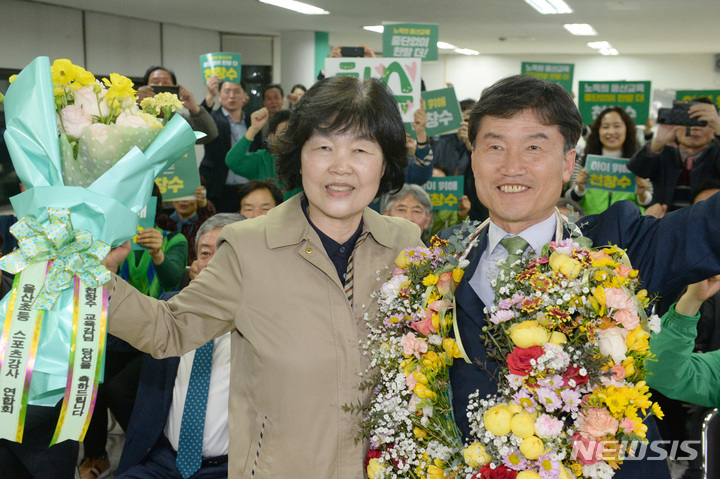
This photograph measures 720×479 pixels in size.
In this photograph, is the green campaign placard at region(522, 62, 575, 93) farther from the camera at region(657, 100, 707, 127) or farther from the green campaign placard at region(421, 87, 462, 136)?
the camera at region(657, 100, 707, 127)

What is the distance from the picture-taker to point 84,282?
4.46 ft

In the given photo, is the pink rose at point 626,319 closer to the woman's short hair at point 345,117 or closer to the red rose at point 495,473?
the red rose at point 495,473

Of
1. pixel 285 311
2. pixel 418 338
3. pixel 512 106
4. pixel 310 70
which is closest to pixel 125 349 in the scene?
pixel 285 311

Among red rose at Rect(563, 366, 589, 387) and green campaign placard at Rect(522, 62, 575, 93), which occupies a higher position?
green campaign placard at Rect(522, 62, 575, 93)

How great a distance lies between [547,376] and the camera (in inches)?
51.3

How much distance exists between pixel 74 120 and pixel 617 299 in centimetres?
118

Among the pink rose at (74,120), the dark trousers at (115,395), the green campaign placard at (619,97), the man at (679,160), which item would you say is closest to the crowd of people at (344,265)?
the pink rose at (74,120)

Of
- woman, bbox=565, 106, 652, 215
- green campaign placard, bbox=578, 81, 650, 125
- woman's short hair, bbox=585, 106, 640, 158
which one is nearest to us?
woman, bbox=565, 106, 652, 215

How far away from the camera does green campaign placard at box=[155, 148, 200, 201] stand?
392 cm

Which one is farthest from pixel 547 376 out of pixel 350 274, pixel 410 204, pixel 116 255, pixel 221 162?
pixel 221 162

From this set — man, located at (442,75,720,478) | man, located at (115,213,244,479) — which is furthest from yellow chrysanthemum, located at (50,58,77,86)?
man, located at (115,213,244,479)

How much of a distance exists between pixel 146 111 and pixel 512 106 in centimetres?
85

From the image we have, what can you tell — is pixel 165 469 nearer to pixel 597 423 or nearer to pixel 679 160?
pixel 597 423

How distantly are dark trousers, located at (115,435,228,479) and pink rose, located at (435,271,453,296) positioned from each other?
1434 millimetres
